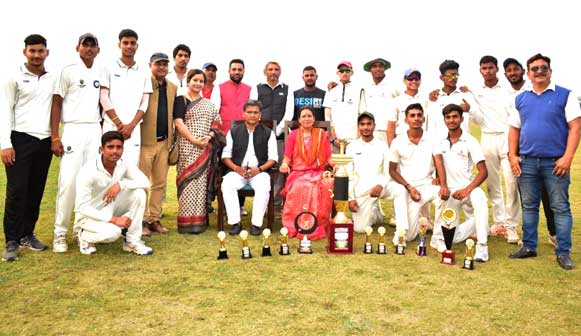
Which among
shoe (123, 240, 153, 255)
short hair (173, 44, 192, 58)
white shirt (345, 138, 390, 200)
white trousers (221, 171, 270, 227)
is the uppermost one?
short hair (173, 44, 192, 58)

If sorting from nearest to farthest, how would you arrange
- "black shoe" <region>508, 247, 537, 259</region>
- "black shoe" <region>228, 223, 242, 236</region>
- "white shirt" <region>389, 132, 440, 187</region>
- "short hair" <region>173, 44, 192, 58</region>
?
"black shoe" <region>508, 247, 537, 259</region>
"white shirt" <region>389, 132, 440, 187</region>
"black shoe" <region>228, 223, 242, 236</region>
"short hair" <region>173, 44, 192, 58</region>

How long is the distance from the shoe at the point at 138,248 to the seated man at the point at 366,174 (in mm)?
Answer: 2368

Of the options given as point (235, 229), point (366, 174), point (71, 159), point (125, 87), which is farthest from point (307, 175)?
point (71, 159)

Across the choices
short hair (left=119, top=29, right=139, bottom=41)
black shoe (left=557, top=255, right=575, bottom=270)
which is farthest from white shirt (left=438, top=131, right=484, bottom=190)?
short hair (left=119, top=29, right=139, bottom=41)

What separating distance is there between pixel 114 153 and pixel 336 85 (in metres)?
3.56

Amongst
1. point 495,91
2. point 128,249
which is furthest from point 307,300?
point 495,91

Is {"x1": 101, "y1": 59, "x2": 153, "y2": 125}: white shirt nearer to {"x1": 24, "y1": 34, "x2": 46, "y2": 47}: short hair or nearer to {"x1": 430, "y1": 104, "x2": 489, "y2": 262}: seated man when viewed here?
{"x1": 24, "y1": 34, "x2": 46, "y2": 47}: short hair

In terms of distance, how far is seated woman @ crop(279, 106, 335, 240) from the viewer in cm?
568

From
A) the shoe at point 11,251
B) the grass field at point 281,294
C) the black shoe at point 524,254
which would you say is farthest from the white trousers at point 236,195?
the black shoe at point 524,254

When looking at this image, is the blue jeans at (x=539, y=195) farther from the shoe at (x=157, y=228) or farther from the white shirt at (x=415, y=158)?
the shoe at (x=157, y=228)

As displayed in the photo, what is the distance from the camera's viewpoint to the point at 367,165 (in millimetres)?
6047

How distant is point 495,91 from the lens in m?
5.66

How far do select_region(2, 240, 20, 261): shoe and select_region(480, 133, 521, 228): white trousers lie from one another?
194 inches

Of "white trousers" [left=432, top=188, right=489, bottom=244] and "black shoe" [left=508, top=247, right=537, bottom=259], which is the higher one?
"white trousers" [left=432, top=188, right=489, bottom=244]
